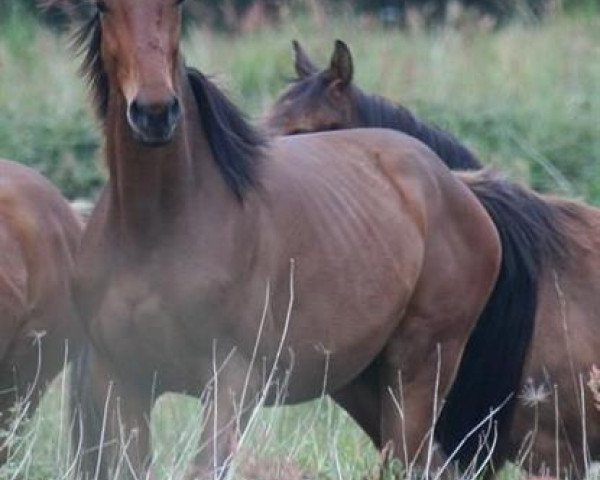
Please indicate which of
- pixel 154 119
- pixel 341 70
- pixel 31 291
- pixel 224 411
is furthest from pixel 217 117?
pixel 341 70

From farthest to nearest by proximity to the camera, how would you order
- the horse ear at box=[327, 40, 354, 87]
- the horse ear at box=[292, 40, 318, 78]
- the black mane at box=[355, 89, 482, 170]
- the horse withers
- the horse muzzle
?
the horse ear at box=[292, 40, 318, 78], the horse ear at box=[327, 40, 354, 87], the black mane at box=[355, 89, 482, 170], the horse withers, the horse muzzle

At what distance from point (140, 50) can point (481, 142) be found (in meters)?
9.23

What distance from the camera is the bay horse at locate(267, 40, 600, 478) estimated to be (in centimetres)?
738

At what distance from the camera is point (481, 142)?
14.8 metres

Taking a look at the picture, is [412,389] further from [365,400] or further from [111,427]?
[111,427]

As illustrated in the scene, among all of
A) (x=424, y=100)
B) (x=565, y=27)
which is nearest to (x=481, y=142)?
(x=424, y=100)

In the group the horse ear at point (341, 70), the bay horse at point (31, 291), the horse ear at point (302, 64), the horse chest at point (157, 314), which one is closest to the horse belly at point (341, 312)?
the horse chest at point (157, 314)

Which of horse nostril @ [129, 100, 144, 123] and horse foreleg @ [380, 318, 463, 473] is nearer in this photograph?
horse nostril @ [129, 100, 144, 123]

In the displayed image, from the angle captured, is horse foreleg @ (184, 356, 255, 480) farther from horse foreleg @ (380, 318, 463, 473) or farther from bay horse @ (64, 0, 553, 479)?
horse foreleg @ (380, 318, 463, 473)

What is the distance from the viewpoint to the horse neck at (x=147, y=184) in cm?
611

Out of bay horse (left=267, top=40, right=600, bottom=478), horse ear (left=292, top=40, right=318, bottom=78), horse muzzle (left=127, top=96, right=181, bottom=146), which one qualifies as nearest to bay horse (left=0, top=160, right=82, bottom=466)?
bay horse (left=267, top=40, right=600, bottom=478)

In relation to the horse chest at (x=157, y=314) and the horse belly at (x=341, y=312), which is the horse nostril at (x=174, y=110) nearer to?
the horse chest at (x=157, y=314)

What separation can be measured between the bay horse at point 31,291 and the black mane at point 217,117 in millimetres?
872

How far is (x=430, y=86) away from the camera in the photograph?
51.4 feet
